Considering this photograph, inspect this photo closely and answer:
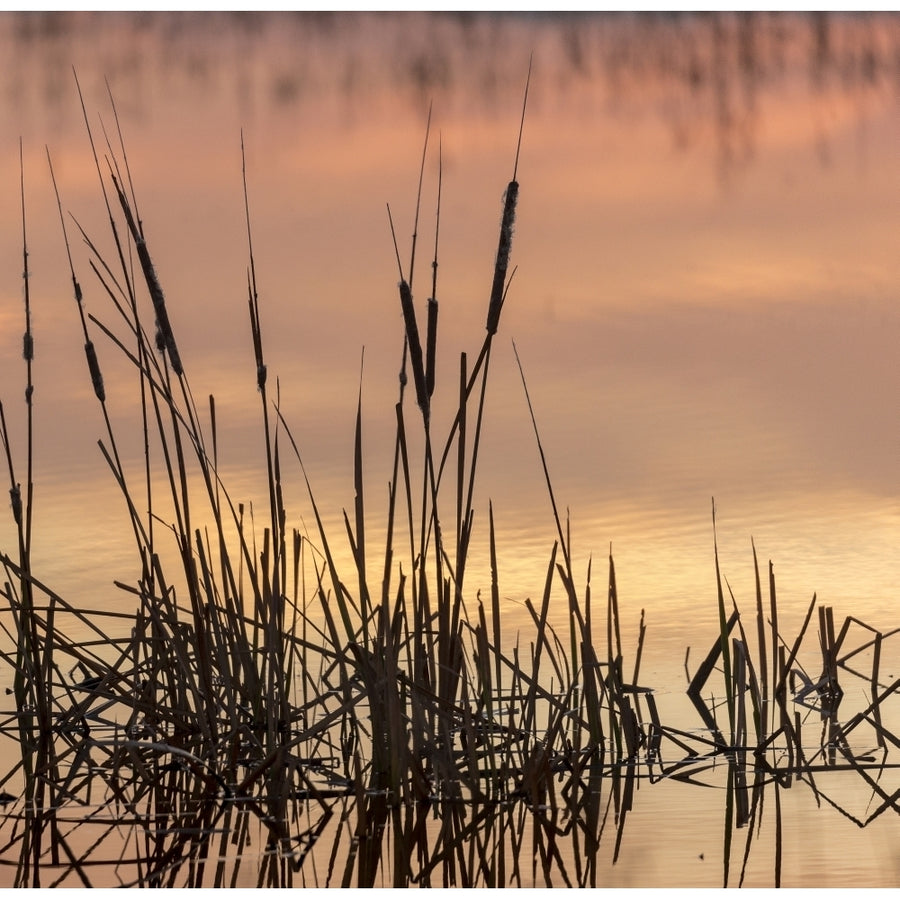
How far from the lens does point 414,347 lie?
172 centimetres

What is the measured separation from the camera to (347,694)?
1911 millimetres

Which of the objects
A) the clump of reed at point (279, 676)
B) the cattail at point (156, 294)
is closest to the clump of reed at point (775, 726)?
the clump of reed at point (279, 676)

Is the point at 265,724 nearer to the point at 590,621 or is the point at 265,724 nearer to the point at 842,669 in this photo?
the point at 590,621

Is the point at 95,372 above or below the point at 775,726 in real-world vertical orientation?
above

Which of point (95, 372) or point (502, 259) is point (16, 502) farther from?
point (502, 259)

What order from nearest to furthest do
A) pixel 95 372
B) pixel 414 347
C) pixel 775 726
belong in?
pixel 414 347 → pixel 95 372 → pixel 775 726

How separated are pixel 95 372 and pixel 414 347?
1.54 ft

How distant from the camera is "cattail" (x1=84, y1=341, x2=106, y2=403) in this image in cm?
190

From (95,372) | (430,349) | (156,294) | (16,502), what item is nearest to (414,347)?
(430,349)

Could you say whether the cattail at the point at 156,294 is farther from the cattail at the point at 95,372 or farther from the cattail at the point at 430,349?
the cattail at the point at 430,349

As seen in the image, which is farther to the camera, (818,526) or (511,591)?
(818,526)
